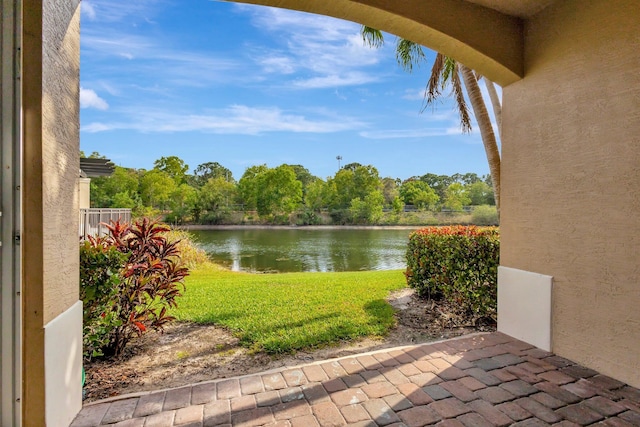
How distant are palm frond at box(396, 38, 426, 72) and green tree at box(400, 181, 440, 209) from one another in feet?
101

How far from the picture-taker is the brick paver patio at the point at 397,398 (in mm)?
1815

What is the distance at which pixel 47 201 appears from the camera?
5.16 feet

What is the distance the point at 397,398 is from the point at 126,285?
2.39m

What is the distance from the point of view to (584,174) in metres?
2.48

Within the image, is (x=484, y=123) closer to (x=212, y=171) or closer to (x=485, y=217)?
(x=485, y=217)

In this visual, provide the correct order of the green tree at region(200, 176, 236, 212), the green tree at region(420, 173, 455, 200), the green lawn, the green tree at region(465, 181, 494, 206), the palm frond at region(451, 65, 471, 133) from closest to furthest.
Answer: the green lawn, the palm frond at region(451, 65, 471, 133), the green tree at region(200, 176, 236, 212), the green tree at region(465, 181, 494, 206), the green tree at region(420, 173, 455, 200)

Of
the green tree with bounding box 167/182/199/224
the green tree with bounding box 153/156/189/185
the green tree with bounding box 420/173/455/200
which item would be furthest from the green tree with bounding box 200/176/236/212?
the green tree with bounding box 420/173/455/200

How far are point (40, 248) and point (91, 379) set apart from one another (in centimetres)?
145

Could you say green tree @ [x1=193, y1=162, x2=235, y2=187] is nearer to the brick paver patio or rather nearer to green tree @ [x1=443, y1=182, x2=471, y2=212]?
green tree @ [x1=443, y1=182, x2=471, y2=212]

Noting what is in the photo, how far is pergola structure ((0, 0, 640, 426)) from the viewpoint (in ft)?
4.79

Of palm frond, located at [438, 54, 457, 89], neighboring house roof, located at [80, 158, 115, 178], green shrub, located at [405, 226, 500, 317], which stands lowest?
green shrub, located at [405, 226, 500, 317]

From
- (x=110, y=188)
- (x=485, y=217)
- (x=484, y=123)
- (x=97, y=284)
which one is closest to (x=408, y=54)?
(x=484, y=123)

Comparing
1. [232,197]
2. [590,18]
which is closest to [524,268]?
[590,18]

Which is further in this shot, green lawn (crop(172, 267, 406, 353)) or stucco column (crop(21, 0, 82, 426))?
green lawn (crop(172, 267, 406, 353))
